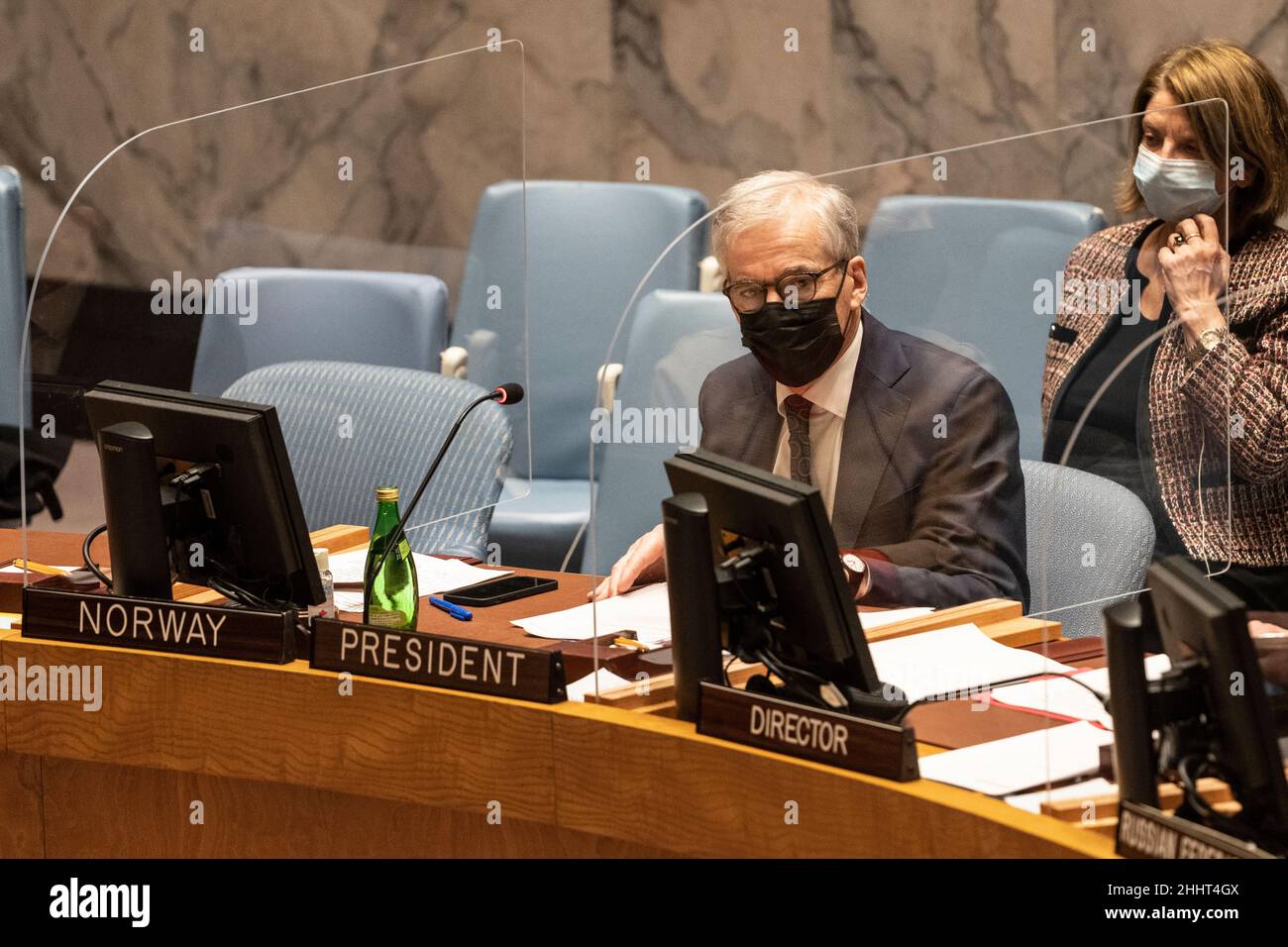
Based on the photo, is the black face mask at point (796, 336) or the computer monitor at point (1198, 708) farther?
the black face mask at point (796, 336)

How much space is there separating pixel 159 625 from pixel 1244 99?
1.56 metres

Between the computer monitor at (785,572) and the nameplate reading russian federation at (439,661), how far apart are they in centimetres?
18

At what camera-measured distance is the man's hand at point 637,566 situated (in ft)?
6.89

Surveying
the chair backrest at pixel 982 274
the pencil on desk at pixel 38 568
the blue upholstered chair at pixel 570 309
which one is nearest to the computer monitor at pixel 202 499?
the pencil on desk at pixel 38 568

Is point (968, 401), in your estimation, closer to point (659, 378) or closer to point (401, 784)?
point (659, 378)

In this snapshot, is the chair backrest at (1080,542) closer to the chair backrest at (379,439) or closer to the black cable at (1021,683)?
the black cable at (1021,683)

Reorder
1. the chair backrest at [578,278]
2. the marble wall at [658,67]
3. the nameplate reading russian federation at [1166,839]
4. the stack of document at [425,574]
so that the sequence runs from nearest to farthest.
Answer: the nameplate reading russian federation at [1166,839], the stack of document at [425,574], the chair backrest at [578,278], the marble wall at [658,67]

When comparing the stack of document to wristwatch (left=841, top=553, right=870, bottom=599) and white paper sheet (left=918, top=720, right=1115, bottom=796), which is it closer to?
wristwatch (left=841, top=553, right=870, bottom=599)

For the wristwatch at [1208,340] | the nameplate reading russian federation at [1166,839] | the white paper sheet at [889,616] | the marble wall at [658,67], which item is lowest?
the nameplate reading russian federation at [1166,839]

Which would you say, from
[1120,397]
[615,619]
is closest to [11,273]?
[615,619]

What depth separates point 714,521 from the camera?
5.49ft

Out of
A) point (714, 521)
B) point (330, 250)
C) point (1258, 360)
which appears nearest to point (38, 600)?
point (330, 250)

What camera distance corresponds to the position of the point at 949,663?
181 cm

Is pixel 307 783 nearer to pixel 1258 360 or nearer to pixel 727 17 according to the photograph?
pixel 1258 360
